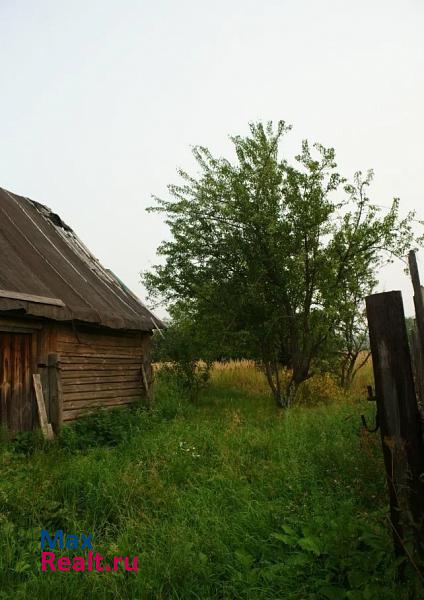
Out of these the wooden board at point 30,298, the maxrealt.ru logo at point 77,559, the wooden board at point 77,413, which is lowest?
the maxrealt.ru logo at point 77,559

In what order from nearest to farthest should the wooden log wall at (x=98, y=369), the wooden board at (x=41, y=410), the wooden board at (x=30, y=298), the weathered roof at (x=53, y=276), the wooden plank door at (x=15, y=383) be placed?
the wooden board at (x=30, y=298)
the wooden plank door at (x=15, y=383)
the weathered roof at (x=53, y=276)
the wooden board at (x=41, y=410)
the wooden log wall at (x=98, y=369)

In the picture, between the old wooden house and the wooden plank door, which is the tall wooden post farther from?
the wooden plank door

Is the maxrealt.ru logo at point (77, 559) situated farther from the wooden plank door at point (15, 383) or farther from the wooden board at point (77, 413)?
the wooden board at point (77, 413)

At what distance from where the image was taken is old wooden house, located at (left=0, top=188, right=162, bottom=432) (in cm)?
723

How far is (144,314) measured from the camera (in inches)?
428

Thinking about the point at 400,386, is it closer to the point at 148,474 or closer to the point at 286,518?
the point at 286,518

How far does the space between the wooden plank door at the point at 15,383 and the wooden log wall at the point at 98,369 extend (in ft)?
2.00

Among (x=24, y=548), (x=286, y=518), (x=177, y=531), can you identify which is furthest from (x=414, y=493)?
(x=24, y=548)

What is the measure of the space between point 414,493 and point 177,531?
2.11m

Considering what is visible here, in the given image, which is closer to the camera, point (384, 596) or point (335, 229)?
point (384, 596)

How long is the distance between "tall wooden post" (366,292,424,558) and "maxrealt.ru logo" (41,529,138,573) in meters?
2.06

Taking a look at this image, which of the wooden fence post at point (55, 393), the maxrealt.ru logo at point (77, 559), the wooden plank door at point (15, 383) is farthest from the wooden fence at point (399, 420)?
the wooden fence post at point (55, 393)

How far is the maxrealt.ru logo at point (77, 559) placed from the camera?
3.58 metres

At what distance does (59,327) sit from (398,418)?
658 centimetres
